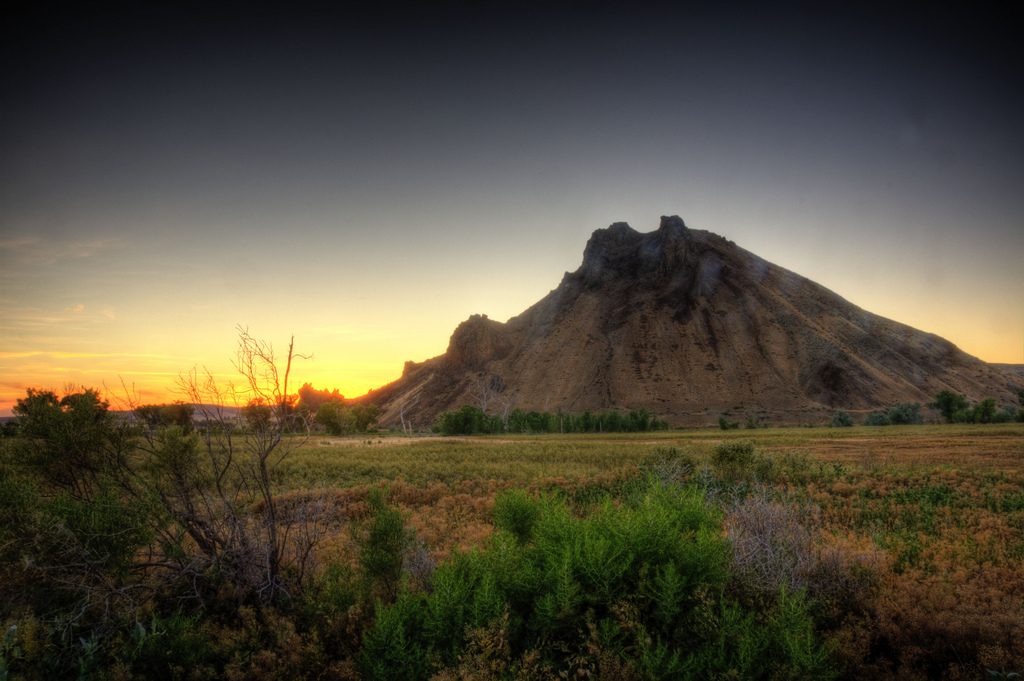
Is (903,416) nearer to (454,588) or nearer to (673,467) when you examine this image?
(673,467)

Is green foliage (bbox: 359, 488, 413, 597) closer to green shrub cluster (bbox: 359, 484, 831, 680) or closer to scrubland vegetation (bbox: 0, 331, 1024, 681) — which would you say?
scrubland vegetation (bbox: 0, 331, 1024, 681)

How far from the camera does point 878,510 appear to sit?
47.5 feet

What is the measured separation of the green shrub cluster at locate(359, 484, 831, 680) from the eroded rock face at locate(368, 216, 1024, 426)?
83.6 meters

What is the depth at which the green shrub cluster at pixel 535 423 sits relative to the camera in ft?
244

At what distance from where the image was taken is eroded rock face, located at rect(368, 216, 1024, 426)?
104 metres

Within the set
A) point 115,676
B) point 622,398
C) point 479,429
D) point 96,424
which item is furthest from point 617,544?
point 622,398

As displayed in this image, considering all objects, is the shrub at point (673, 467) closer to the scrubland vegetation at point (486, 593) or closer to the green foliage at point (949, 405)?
the scrubland vegetation at point (486, 593)

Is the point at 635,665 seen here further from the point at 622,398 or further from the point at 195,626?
the point at 622,398

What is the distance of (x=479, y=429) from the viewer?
74.8 meters

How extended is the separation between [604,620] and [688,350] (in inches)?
4895

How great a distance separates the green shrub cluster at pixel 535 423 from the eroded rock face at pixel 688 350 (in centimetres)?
994

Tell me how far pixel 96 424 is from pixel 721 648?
12028 mm

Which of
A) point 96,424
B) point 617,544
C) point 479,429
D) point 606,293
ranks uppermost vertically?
point 606,293

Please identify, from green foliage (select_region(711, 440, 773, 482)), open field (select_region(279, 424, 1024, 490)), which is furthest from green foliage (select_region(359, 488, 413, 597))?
green foliage (select_region(711, 440, 773, 482))
